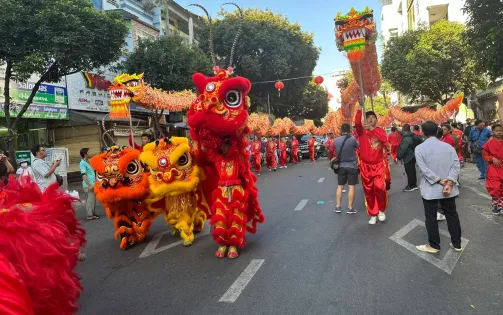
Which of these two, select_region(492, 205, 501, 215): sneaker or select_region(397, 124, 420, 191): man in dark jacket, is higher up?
select_region(397, 124, 420, 191): man in dark jacket

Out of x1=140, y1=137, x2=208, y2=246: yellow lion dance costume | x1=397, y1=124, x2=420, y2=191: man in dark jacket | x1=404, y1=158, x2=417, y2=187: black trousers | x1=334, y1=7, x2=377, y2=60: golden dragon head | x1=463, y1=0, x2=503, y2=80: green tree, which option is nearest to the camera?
x1=140, y1=137, x2=208, y2=246: yellow lion dance costume

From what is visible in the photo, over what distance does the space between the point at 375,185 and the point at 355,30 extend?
2.76 m

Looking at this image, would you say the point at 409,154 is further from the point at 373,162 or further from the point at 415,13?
the point at 415,13

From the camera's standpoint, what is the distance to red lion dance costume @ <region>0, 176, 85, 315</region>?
1673 millimetres

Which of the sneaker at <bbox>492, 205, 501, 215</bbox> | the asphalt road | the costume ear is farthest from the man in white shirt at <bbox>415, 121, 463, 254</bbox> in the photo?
the costume ear

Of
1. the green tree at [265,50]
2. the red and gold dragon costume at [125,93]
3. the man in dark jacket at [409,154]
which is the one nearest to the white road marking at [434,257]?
the man in dark jacket at [409,154]

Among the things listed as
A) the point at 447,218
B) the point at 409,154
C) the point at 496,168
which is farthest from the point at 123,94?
the point at 496,168

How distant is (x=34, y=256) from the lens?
6.24 ft

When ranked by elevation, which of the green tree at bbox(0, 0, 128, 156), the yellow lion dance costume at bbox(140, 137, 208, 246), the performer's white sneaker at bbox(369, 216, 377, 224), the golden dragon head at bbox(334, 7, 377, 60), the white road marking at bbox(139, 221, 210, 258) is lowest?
the white road marking at bbox(139, 221, 210, 258)

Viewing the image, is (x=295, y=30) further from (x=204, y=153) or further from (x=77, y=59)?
(x=204, y=153)

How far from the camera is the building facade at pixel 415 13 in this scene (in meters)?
29.7

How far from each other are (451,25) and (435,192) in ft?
75.6

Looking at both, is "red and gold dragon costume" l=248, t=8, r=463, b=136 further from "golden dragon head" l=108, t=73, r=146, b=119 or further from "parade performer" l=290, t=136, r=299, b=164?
"golden dragon head" l=108, t=73, r=146, b=119

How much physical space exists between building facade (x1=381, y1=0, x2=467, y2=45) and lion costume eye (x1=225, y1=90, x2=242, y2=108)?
32.1ft
